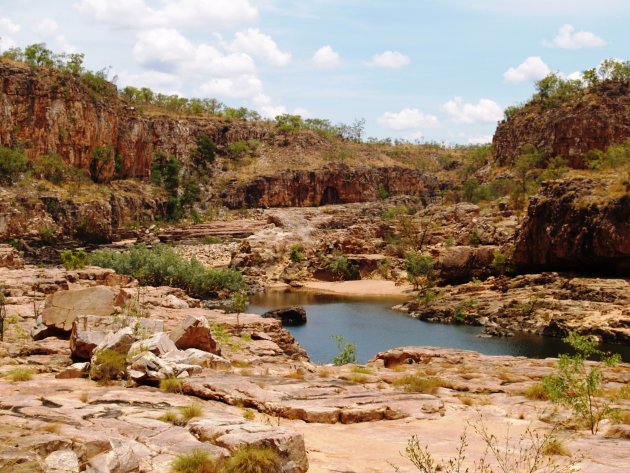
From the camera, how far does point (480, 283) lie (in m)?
56.5

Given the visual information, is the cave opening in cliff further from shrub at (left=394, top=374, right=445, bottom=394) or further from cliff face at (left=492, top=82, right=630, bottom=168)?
shrub at (left=394, top=374, right=445, bottom=394)

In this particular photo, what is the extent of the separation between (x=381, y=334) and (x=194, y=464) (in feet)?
113

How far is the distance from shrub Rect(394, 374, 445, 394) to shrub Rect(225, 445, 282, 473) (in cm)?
804

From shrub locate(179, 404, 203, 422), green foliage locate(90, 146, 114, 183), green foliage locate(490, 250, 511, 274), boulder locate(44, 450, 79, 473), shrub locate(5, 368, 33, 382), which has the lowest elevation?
shrub locate(5, 368, 33, 382)

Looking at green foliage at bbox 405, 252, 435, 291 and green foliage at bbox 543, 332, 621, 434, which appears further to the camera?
green foliage at bbox 405, 252, 435, 291

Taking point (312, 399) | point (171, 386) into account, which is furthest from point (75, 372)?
point (312, 399)

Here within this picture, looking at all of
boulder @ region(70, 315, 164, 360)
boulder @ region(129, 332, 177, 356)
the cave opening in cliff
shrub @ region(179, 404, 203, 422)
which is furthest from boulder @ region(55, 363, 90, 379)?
the cave opening in cliff

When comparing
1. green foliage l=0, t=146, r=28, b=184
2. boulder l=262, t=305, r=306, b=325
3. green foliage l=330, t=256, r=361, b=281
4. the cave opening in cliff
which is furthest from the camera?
the cave opening in cliff

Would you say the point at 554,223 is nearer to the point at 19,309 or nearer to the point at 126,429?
the point at 19,309

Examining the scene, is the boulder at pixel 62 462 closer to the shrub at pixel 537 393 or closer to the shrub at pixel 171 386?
the shrub at pixel 171 386

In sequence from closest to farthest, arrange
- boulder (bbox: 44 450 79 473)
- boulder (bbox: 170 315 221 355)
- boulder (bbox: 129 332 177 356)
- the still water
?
boulder (bbox: 44 450 79 473), boulder (bbox: 129 332 177 356), boulder (bbox: 170 315 221 355), the still water

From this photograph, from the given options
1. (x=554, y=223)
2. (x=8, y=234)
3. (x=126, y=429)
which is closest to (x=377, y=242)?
(x=554, y=223)

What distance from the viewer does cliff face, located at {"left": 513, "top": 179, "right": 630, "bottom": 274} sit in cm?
4953

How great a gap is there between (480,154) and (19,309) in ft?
332
